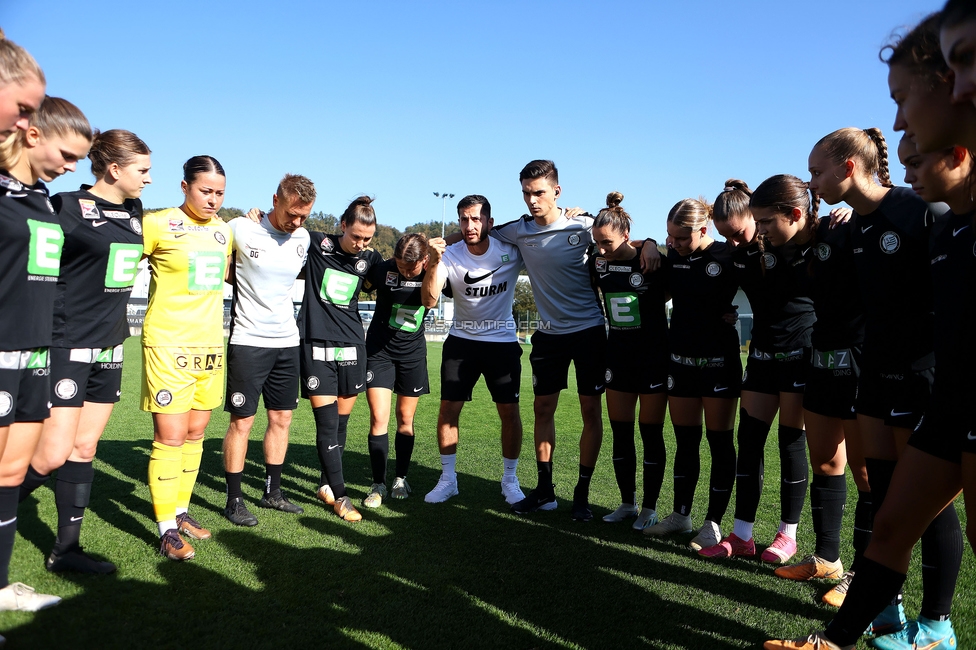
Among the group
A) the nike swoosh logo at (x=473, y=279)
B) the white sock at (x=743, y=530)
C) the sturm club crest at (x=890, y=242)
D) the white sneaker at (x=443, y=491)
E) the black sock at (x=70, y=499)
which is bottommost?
the white sneaker at (x=443, y=491)

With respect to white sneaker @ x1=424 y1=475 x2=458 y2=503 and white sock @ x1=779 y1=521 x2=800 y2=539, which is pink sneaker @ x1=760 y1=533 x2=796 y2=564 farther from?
white sneaker @ x1=424 y1=475 x2=458 y2=503

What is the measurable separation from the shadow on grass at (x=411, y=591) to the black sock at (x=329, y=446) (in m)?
0.27

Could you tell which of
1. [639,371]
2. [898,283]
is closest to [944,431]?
[898,283]

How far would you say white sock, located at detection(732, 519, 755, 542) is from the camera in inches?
178

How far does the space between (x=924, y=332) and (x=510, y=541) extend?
9.41ft

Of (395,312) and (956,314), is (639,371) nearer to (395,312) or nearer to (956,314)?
(395,312)

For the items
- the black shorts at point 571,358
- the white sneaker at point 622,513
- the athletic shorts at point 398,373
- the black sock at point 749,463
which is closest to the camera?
the black sock at point 749,463

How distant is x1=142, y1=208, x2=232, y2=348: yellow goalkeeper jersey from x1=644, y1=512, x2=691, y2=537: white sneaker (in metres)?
3.34

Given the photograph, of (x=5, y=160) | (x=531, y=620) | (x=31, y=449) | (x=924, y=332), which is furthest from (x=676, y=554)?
(x=5, y=160)

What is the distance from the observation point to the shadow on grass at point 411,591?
311cm

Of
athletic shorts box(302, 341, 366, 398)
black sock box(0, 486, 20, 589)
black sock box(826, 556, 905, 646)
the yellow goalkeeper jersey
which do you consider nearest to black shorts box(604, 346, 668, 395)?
athletic shorts box(302, 341, 366, 398)

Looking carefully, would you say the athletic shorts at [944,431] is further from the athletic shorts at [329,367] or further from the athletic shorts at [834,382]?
the athletic shorts at [329,367]

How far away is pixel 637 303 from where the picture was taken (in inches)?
204

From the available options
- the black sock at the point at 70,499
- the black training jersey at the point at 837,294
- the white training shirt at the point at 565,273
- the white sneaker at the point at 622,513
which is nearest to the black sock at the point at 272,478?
the black sock at the point at 70,499
